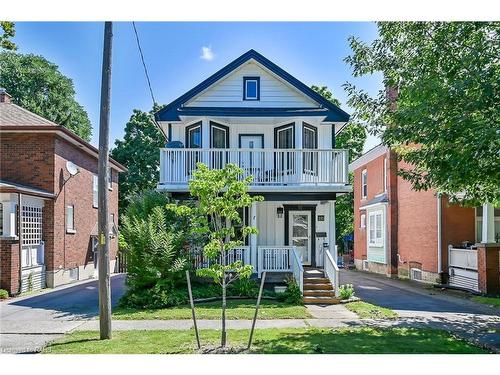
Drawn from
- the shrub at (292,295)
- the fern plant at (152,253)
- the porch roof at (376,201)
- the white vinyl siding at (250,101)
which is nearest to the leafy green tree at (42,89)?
the white vinyl siding at (250,101)

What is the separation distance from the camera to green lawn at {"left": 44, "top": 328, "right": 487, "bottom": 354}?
7.33 meters

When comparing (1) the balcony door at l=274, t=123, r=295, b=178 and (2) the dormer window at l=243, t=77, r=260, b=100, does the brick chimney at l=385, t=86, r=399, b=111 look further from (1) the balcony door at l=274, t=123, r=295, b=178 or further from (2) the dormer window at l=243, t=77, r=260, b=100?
(2) the dormer window at l=243, t=77, r=260, b=100

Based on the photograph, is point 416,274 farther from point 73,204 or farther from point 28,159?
point 28,159

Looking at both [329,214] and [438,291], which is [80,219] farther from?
[438,291]

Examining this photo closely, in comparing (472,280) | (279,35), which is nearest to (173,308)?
(279,35)

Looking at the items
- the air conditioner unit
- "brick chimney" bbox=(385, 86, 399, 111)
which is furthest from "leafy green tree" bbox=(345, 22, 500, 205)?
the air conditioner unit

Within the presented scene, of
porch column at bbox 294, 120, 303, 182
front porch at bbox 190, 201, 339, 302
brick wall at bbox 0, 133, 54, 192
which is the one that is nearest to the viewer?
porch column at bbox 294, 120, 303, 182

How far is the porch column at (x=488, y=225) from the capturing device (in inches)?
571

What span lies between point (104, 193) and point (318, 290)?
6.88m

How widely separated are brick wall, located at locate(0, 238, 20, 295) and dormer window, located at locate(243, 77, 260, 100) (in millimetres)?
8050

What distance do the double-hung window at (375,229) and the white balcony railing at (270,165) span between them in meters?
8.23

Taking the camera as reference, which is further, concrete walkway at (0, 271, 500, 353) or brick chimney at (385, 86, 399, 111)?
brick chimney at (385, 86, 399, 111)

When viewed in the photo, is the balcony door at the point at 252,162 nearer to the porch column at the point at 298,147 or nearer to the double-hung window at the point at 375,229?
the porch column at the point at 298,147

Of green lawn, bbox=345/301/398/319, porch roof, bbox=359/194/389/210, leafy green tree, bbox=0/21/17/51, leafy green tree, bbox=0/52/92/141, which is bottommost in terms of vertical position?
green lawn, bbox=345/301/398/319
